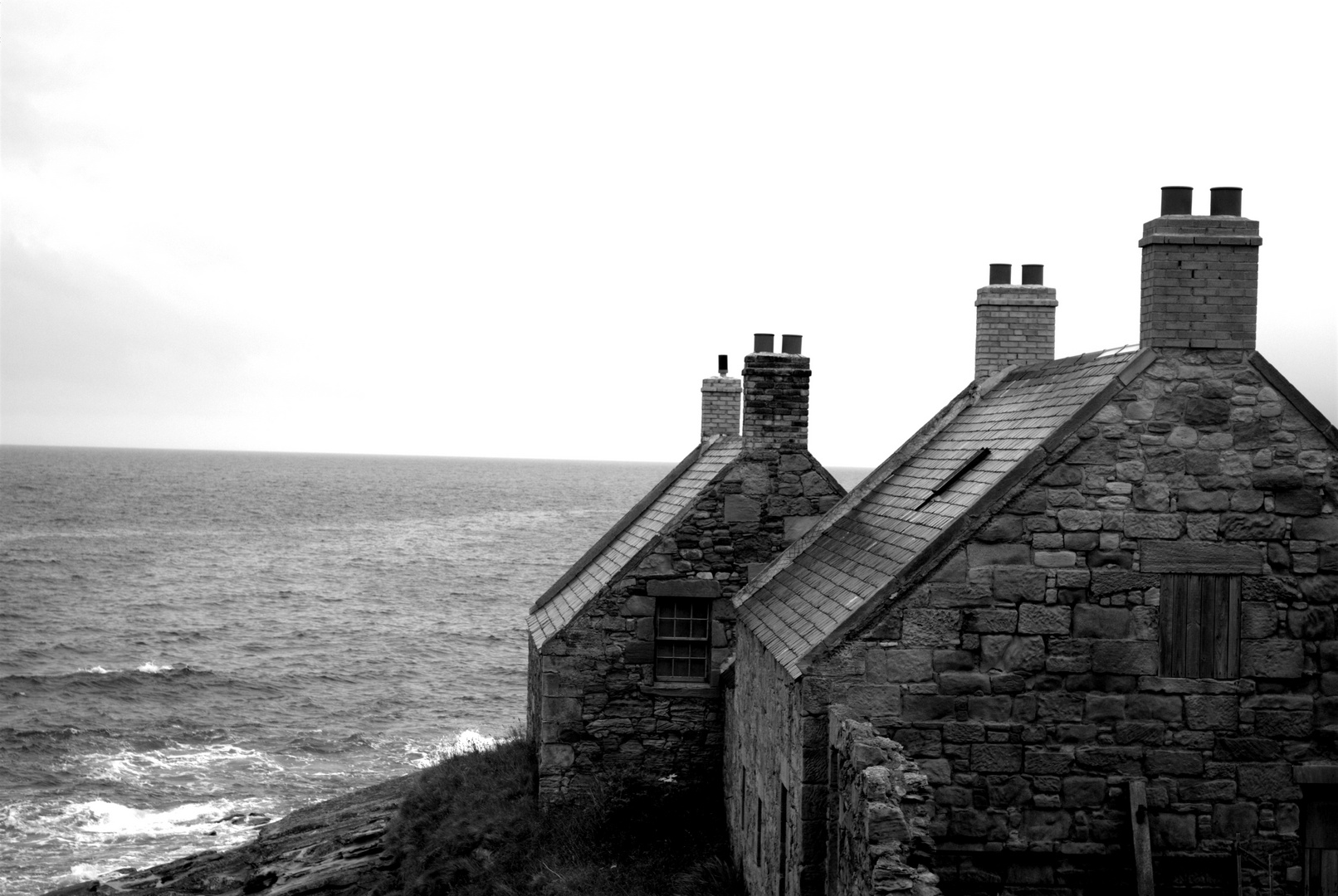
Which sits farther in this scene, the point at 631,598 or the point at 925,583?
the point at 631,598

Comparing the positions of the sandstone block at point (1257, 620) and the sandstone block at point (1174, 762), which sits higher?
the sandstone block at point (1257, 620)

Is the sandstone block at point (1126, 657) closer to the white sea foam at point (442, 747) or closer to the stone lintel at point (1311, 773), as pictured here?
the stone lintel at point (1311, 773)

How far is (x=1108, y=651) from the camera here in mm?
11305

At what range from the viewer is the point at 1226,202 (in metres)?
11.5

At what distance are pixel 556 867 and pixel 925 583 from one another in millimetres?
7742

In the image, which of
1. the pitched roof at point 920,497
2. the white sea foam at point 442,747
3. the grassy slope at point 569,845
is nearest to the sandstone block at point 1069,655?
the pitched roof at point 920,497

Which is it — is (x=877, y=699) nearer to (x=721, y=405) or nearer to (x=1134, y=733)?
(x=1134, y=733)

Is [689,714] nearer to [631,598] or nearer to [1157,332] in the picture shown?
[631,598]

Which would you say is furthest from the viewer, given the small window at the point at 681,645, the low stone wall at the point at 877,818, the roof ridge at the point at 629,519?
the roof ridge at the point at 629,519

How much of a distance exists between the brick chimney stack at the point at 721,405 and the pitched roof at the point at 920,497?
6931 mm

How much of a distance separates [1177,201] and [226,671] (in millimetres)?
40745

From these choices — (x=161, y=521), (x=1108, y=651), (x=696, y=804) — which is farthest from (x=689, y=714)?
(x=161, y=521)

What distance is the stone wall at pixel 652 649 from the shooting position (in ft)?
58.4

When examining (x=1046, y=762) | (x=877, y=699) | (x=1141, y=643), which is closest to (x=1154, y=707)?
(x=1141, y=643)
